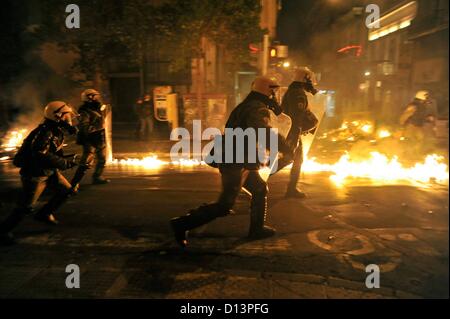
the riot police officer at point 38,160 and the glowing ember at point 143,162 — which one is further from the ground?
the riot police officer at point 38,160

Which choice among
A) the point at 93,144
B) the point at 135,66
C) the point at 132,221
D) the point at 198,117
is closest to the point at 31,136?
the point at 132,221

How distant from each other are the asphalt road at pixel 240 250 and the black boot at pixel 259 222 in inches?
4.7

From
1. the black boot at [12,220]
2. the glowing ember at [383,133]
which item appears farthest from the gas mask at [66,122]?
the glowing ember at [383,133]

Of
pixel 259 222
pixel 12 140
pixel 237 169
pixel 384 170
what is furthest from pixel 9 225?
pixel 12 140

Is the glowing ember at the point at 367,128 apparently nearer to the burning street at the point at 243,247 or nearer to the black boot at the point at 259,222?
the burning street at the point at 243,247

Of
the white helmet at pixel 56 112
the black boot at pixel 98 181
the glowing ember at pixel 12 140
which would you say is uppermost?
the white helmet at pixel 56 112

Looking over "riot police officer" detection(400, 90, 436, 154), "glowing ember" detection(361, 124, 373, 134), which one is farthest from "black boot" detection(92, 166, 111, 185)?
"riot police officer" detection(400, 90, 436, 154)

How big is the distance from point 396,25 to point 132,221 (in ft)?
57.3

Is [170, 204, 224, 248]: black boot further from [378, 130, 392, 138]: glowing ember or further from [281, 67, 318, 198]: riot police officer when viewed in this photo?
[378, 130, 392, 138]: glowing ember

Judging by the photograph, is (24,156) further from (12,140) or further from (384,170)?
(12,140)

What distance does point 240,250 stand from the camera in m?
4.55

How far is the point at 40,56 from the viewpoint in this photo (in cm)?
1842

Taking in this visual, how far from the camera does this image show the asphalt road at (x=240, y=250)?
372cm
